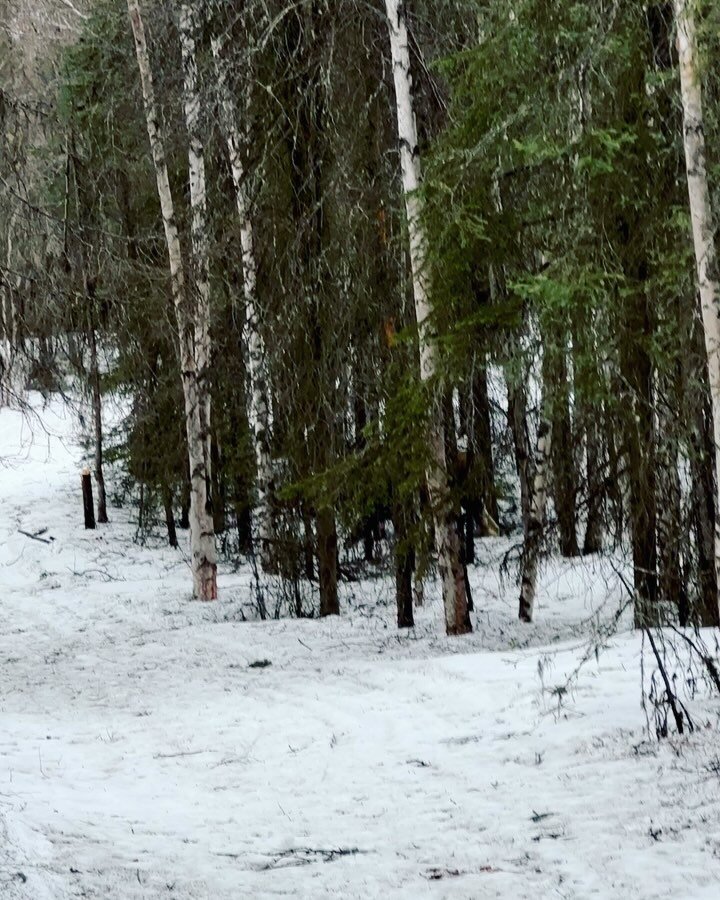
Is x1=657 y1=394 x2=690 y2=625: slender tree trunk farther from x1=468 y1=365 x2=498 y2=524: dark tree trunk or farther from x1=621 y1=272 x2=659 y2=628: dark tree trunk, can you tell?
x1=468 y1=365 x2=498 y2=524: dark tree trunk

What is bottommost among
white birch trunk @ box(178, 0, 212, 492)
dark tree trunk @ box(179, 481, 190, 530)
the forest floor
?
the forest floor

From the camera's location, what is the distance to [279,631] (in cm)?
1410

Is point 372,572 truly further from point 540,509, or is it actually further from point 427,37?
point 427,37

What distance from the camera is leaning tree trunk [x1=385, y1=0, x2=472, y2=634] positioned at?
1161cm

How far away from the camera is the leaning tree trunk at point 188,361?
1567cm

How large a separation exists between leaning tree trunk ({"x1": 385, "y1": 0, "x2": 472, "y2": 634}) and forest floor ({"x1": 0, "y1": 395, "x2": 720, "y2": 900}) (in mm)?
1279

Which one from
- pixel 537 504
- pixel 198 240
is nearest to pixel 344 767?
pixel 537 504

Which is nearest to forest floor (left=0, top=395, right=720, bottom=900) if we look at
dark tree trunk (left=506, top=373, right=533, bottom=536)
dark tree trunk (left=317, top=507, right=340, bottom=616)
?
dark tree trunk (left=317, top=507, right=340, bottom=616)

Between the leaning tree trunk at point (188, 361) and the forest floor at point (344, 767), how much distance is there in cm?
210

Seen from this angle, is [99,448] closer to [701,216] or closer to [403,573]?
[403,573]

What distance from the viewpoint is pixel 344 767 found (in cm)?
856

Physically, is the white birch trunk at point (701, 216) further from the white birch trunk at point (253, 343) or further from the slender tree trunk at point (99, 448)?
the slender tree trunk at point (99, 448)

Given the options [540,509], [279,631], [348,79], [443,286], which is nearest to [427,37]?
[348,79]

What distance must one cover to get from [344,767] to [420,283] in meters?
5.22
